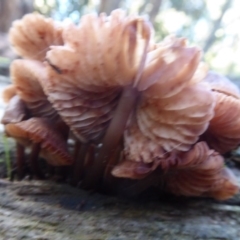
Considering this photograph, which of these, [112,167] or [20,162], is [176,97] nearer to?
[112,167]

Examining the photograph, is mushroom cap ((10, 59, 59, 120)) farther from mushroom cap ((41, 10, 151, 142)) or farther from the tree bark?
the tree bark

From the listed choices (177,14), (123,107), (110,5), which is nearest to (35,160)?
(123,107)

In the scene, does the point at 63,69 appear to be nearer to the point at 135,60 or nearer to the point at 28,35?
the point at 135,60

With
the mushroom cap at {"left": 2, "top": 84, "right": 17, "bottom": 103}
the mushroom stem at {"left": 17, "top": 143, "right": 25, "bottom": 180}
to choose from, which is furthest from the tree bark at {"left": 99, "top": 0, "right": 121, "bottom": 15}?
the mushroom stem at {"left": 17, "top": 143, "right": 25, "bottom": 180}

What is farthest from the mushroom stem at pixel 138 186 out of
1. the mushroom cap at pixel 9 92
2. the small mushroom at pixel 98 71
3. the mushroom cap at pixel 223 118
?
the mushroom cap at pixel 9 92

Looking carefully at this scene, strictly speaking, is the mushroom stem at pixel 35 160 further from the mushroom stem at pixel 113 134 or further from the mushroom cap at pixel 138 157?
the mushroom cap at pixel 138 157
